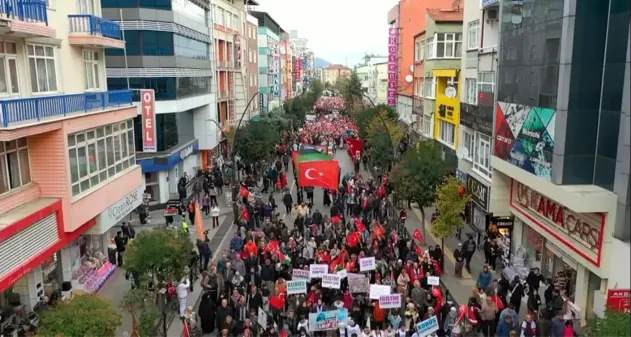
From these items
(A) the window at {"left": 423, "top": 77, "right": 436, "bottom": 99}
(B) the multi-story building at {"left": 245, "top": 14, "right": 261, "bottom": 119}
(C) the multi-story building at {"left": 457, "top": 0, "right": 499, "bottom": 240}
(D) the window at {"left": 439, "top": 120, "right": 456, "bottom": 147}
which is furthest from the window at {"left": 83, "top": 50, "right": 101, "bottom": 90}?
(B) the multi-story building at {"left": 245, "top": 14, "right": 261, "bottom": 119}

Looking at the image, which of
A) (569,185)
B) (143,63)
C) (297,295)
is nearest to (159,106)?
(143,63)

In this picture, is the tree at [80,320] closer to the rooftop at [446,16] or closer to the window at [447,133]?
the window at [447,133]

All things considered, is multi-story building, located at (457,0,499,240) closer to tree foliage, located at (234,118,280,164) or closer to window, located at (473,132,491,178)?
window, located at (473,132,491,178)

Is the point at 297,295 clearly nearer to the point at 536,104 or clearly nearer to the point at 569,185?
the point at 569,185

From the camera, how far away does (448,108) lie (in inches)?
1358

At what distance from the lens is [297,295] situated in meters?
16.0

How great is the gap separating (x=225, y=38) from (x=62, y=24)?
1294 inches

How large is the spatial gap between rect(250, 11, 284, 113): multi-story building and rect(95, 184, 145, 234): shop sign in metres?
43.8

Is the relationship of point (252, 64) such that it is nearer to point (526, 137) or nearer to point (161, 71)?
point (161, 71)

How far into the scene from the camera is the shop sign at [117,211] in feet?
65.8

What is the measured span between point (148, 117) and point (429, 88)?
72.0ft

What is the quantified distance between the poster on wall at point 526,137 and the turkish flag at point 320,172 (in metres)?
7.64

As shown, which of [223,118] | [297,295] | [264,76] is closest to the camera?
[297,295]

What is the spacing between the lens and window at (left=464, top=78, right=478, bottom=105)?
93.8 feet
